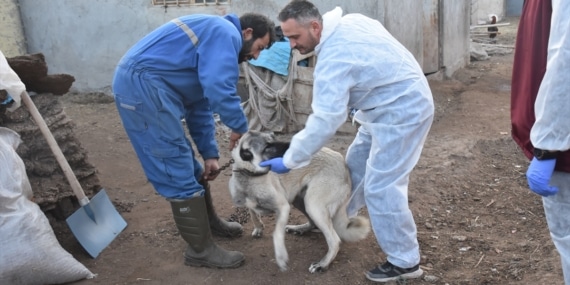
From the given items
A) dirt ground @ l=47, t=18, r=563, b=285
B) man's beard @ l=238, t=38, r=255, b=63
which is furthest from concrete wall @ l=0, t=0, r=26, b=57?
man's beard @ l=238, t=38, r=255, b=63

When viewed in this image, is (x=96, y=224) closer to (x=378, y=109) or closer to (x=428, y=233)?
(x=378, y=109)

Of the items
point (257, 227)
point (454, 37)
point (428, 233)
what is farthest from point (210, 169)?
point (454, 37)

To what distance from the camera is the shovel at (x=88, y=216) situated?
4.07 meters

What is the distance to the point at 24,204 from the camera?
12.2ft

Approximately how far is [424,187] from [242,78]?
3.26 m

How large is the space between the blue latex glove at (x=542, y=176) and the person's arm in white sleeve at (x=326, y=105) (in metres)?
1.11

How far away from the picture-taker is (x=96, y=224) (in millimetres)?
4359

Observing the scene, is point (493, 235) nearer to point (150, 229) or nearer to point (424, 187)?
point (424, 187)

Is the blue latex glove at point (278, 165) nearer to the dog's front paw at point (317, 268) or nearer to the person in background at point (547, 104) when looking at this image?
the dog's front paw at point (317, 268)

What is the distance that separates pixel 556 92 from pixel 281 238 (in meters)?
1.99

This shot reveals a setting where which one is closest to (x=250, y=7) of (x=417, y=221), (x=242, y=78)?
(x=242, y=78)

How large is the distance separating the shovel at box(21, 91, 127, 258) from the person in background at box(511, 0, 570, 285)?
3.05m

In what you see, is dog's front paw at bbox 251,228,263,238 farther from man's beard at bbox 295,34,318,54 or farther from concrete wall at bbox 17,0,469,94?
concrete wall at bbox 17,0,469,94

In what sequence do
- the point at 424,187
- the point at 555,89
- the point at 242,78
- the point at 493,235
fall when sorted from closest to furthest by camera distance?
the point at 555,89 → the point at 493,235 → the point at 424,187 → the point at 242,78
